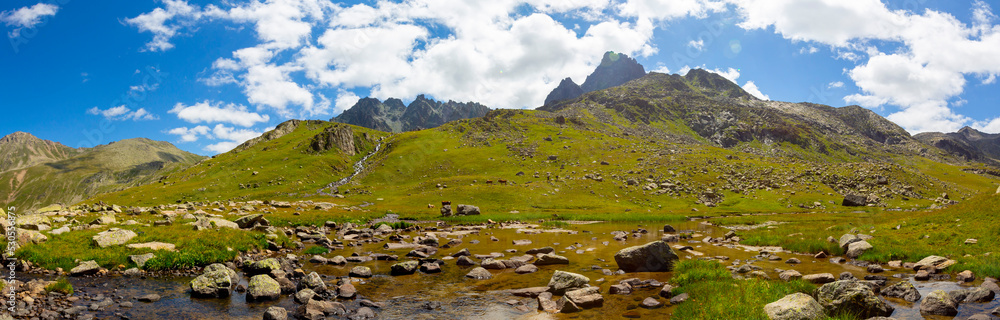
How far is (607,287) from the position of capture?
1758cm

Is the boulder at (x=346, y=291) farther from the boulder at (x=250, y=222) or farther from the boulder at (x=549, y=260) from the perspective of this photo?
the boulder at (x=250, y=222)

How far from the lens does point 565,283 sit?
1684 centimetres

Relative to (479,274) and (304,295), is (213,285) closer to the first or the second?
(304,295)

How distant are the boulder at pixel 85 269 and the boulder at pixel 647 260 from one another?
1040 inches

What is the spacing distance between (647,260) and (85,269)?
2784 centimetres

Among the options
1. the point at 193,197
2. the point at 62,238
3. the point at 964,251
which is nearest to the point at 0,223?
the point at 62,238

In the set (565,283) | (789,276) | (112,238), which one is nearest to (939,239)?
(789,276)

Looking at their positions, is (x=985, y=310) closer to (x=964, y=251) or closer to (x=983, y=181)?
(x=964, y=251)

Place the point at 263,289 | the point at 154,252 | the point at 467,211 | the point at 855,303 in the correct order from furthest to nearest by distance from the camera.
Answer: the point at 467,211, the point at 154,252, the point at 263,289, the point at 855,303

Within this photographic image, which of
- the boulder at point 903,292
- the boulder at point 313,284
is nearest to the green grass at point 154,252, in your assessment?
the boulder at point 313,284

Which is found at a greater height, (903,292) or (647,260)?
(647,260)

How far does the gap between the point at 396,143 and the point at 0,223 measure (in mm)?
161358

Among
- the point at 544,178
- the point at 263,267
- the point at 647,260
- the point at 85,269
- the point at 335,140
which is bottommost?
the point at 647,260

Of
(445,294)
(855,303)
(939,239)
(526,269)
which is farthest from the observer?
(939,239)
